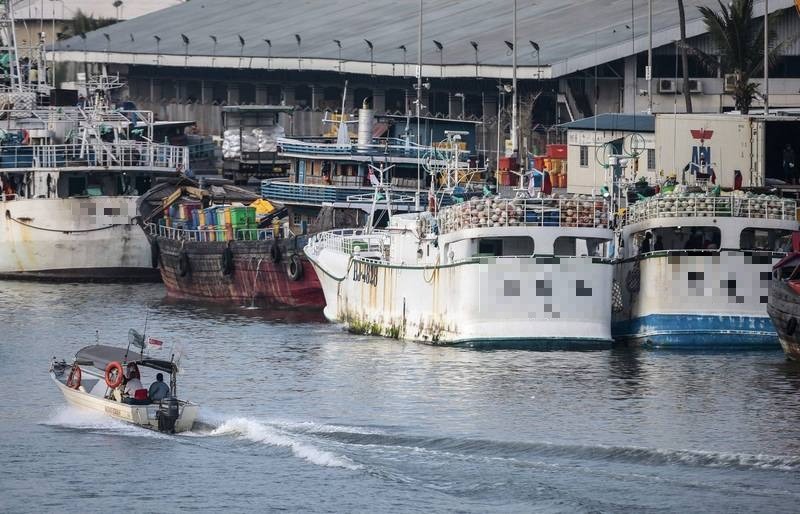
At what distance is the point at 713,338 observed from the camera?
53281mm

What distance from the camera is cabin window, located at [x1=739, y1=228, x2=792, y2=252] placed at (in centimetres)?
5369

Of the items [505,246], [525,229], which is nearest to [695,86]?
[505,246]

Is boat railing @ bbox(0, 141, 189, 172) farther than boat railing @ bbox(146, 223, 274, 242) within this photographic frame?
Yes

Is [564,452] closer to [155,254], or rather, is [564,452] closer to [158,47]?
[155,254]

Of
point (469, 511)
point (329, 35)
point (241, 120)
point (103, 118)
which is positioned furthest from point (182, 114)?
point (469, 511)

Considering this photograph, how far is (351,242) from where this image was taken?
62375 millimetres

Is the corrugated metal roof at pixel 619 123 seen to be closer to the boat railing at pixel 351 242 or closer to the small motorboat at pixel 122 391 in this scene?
the boat railing at pixel 351 242

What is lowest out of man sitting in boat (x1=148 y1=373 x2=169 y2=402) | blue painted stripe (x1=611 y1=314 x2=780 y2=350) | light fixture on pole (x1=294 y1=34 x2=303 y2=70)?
man sitting in boat (x1=148 y1=373 x2=169 y2=402)

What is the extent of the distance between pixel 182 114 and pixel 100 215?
43.4 metres

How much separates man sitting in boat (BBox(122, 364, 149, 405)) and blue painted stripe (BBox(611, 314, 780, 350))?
15843 mm

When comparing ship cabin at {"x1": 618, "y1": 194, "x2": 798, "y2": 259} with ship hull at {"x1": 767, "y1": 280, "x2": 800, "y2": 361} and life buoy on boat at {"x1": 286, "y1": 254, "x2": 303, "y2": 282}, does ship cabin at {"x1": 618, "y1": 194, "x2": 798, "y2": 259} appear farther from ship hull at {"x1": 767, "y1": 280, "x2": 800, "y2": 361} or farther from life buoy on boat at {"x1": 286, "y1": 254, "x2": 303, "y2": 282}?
life buoy on boat at {"x1": 286, "y1": 254, "x2": 303, "y2": 282}

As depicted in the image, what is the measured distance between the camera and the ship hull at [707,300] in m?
52.6

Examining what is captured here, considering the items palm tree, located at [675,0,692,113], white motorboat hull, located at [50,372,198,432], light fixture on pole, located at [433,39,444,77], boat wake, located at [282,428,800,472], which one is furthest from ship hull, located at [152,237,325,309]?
boat wake, located at [282,428,800,472]

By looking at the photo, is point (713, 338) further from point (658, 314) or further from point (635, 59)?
point (635, 59)
